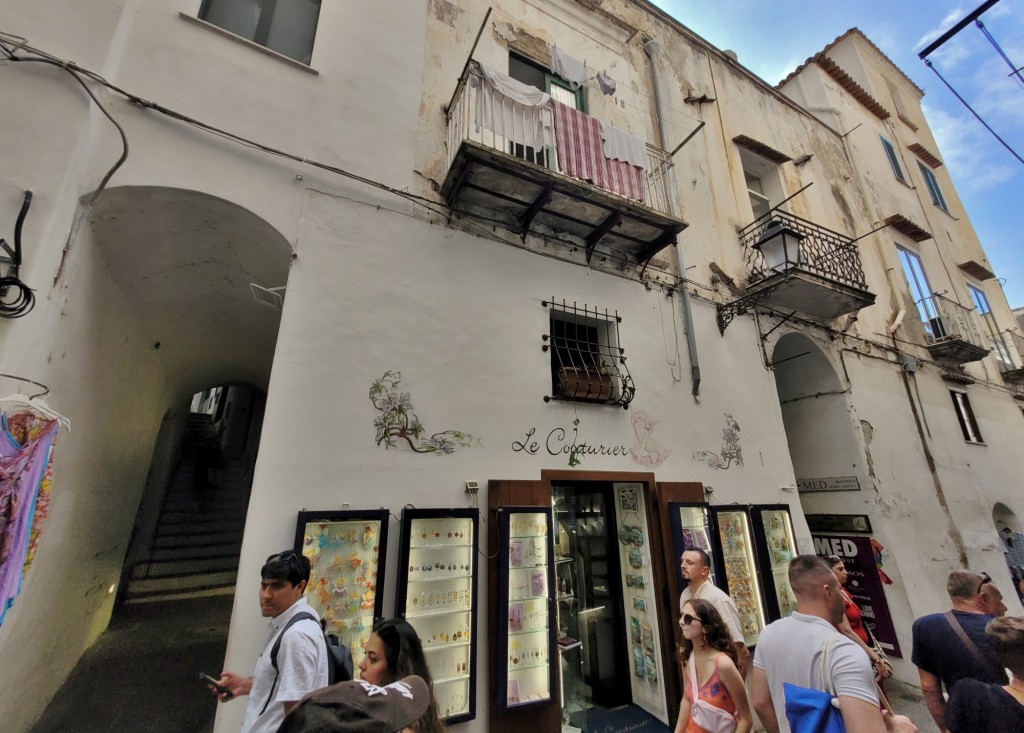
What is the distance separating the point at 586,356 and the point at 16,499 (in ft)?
16.4

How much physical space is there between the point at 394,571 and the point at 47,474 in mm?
2517

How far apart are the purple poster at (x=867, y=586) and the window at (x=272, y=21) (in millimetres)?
9868

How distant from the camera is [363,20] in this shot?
499 centimetres

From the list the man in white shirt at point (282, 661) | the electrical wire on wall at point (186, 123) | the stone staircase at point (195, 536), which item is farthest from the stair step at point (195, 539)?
the man in white shirt at point (282, 661)

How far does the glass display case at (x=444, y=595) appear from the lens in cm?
346

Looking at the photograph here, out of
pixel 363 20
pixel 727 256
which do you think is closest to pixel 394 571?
pixel 363 20

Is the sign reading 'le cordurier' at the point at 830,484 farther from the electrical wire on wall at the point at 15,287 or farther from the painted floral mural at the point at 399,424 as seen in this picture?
the electrical wire on wall at the point at 15,287

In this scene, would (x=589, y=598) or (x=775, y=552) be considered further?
(x=775, y=552)

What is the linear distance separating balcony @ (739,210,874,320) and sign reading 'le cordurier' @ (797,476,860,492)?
2.80 metres

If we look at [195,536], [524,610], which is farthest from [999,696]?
[195,536]

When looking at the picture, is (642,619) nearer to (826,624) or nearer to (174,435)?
(826,624)

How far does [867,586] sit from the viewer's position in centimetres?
636

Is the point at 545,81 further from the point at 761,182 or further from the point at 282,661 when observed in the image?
the point at 282,661

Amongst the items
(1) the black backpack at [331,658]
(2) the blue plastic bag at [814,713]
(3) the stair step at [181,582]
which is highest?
(1) the black backpack at [331,658]
